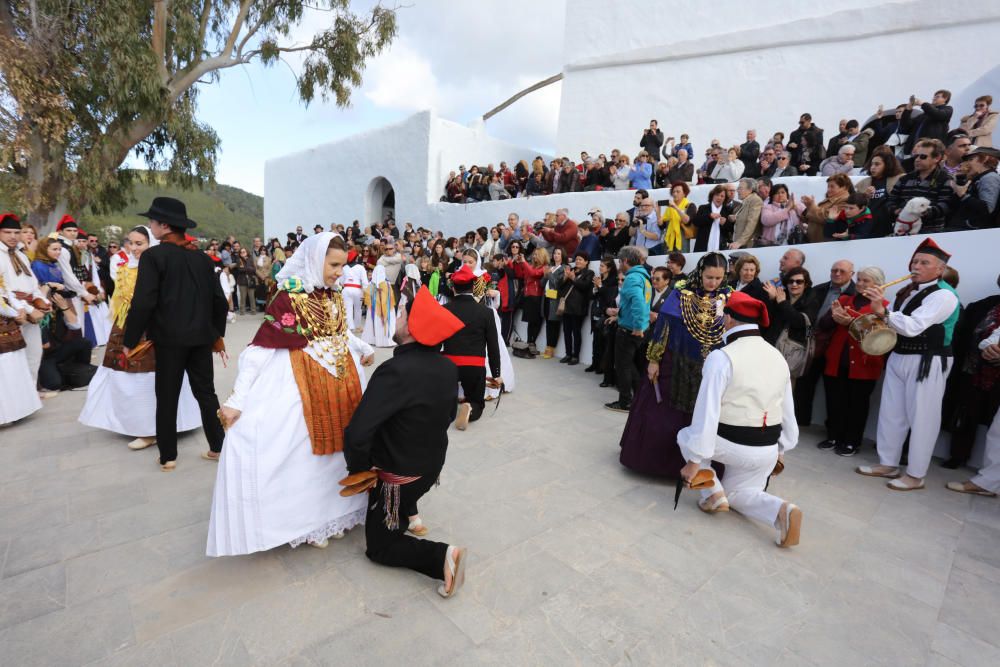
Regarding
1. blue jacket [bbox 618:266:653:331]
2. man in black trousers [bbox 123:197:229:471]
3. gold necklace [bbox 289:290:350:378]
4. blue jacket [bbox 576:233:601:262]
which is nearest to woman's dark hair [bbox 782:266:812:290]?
blue jacket [bbox 618:266:653:331]

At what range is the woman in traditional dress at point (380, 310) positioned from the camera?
9406 millimetres

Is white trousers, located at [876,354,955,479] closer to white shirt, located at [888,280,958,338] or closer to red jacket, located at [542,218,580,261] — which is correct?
white shirt, located at [888,280,958,338]

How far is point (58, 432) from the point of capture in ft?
15.1

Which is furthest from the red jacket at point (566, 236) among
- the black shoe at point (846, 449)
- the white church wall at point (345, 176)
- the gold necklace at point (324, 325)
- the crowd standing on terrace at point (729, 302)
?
the white church wall at point (345, 176)

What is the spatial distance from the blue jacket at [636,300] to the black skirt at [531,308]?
2.95m

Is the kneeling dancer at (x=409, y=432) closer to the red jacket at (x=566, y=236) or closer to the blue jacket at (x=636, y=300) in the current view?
the blue jacket at (x=636, y=300)

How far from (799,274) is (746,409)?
8.92 feet

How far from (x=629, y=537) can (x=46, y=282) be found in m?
6.46

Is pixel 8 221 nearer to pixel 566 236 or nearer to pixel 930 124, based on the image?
pixel 566 236

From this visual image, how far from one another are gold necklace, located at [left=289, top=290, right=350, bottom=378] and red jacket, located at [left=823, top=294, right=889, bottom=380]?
4.34m

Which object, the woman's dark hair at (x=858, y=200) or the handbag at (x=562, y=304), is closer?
the woman's dark hair at (x=858, y=200)

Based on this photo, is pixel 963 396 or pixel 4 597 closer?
pixel 4 597

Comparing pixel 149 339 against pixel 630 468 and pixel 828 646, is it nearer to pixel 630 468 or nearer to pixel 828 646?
pixel 630 468

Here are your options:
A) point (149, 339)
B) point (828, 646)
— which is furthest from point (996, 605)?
point (149, 339)
